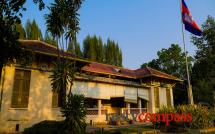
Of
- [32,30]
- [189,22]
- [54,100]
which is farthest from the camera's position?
[32,30]

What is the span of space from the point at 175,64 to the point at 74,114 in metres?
38.7

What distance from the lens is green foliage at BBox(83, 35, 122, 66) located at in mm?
42656

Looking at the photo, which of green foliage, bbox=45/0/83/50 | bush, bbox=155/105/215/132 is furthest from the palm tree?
bush, bbox=155/105/215/132

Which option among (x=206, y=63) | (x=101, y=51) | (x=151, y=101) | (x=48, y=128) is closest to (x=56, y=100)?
(x=48, y=128)

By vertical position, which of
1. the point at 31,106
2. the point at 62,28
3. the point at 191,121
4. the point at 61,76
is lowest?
the point at 191,121

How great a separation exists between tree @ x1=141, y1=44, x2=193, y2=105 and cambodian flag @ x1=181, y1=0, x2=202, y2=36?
27.3 m

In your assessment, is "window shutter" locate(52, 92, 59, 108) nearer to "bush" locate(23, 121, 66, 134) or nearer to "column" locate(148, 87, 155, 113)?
"bush" locate(23, 121, 66, 134)

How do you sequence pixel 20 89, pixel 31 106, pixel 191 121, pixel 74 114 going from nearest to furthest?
pixel 74 114
pixel 191 121
pixel 20 89
pixel 31 106

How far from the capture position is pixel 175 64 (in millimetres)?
48438

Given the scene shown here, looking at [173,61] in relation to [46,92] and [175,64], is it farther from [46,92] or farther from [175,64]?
[46,92]

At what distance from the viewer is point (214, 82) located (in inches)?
1481

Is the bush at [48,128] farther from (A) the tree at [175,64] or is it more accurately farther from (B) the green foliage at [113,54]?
(A) the tree at [175,64]

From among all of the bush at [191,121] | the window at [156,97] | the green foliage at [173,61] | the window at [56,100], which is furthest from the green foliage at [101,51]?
the bush at [191,121]

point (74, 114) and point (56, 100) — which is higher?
point (56, 100)
